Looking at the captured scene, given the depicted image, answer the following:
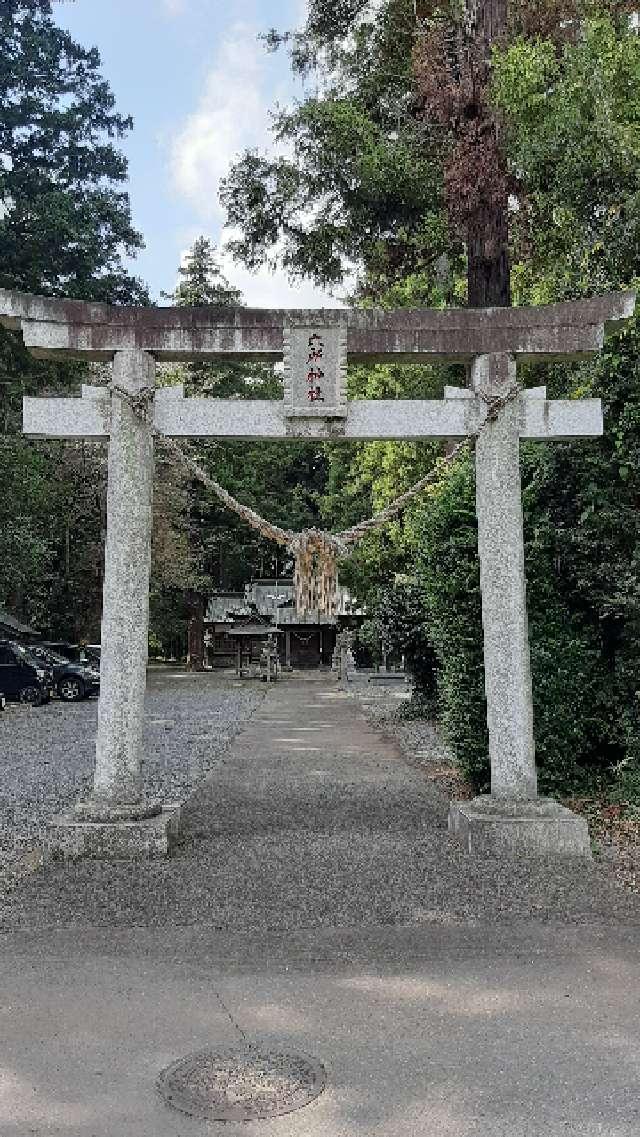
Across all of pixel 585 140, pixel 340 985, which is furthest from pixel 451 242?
pixel 340 985

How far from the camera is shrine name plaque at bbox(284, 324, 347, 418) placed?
807 cm

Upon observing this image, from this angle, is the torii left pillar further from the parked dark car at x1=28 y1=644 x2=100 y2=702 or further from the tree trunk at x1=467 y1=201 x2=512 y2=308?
the parked dark car at x1=28 y1=644 x2=100 y2=702

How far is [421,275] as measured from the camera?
1808 centimetres

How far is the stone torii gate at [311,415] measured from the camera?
796 centimetres

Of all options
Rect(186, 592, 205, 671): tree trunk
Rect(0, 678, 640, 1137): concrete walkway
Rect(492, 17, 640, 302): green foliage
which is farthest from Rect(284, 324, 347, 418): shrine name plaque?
Rect(186, 592, 205, 671): tree trunk

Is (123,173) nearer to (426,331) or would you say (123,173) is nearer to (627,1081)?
(426,331)

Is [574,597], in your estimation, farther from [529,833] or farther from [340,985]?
[340,985]

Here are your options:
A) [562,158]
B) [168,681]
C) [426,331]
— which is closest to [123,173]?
[168,681]

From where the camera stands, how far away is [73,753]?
49.7 feet

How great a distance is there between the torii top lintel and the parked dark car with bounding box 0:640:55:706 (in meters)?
17.3

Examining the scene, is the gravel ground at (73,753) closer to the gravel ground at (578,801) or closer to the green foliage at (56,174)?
the gravel ground at (578,801)

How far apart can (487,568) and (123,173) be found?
24513 mm

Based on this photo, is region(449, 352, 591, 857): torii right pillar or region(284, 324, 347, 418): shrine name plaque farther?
region(284, 324, 347, 418): shrine name plaque

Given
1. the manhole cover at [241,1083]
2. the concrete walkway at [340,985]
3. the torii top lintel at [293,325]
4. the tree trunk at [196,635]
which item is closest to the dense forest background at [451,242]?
the torii top lintel at [293,325]
